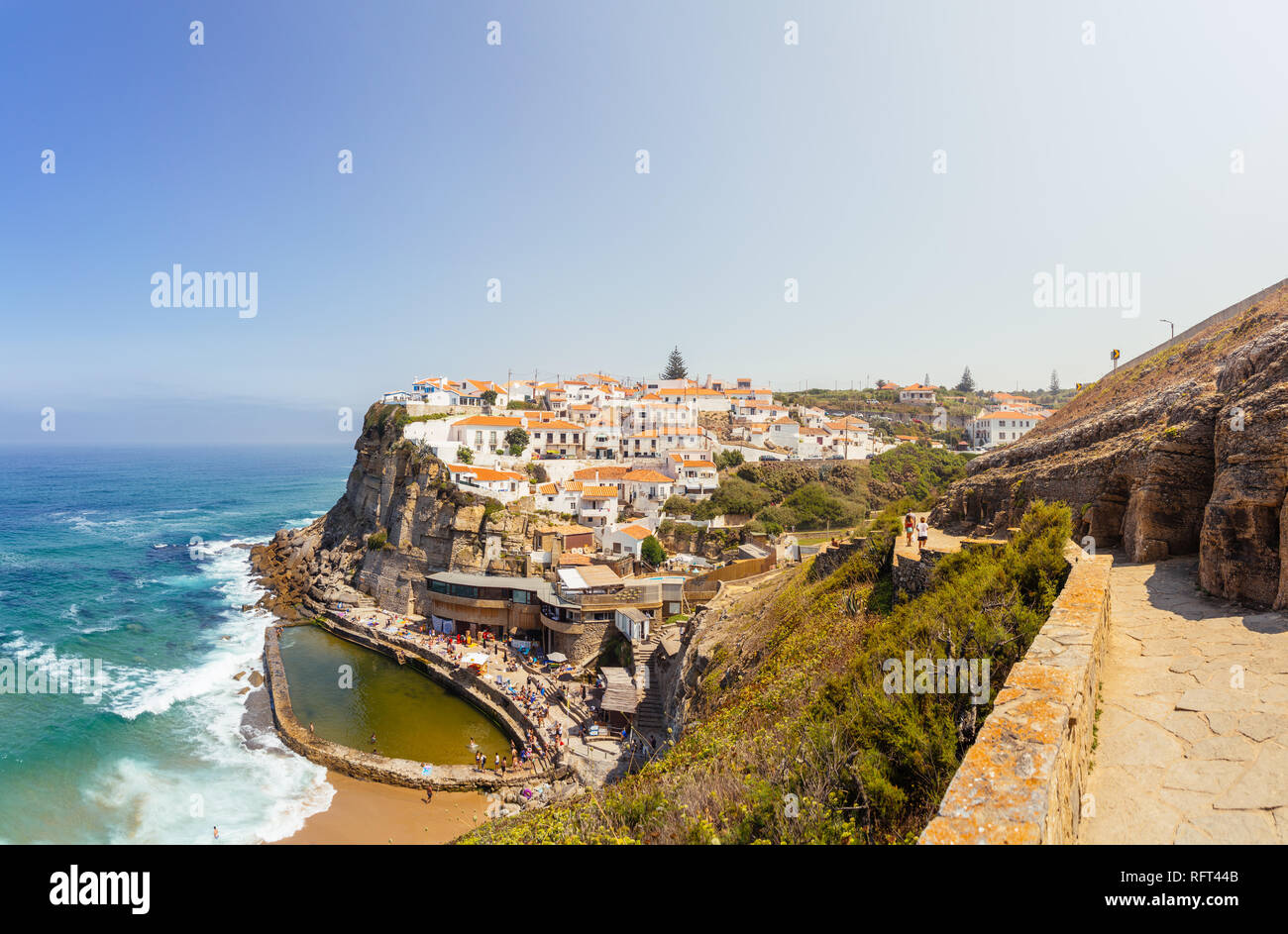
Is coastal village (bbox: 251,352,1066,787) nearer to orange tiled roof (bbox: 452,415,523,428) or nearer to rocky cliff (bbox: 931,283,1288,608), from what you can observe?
orange tiled roof (bbox: 452,415,523,428)

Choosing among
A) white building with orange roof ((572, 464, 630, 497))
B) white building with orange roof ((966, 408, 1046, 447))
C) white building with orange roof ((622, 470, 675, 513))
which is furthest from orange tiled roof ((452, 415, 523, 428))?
white building with orange roof ((966, 408, 1046, 447))

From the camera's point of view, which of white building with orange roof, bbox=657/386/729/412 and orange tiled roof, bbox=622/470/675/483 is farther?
white building with orange roof, bbox=657/386/729/412

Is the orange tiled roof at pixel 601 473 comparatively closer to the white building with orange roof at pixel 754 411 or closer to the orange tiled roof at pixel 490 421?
the orange tiled roof at pixel 490 421

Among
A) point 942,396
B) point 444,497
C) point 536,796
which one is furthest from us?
point 942,396

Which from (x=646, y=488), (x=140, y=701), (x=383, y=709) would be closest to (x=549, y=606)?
(x=383, y=709)

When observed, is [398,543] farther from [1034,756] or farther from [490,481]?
[1034,756]

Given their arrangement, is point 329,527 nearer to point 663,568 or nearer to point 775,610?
point 663,568
